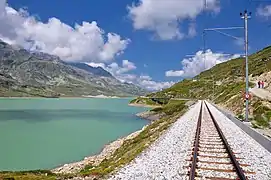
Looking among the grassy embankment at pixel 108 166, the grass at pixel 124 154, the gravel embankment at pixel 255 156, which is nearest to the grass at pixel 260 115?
the gravel embankment at pixel 255 156

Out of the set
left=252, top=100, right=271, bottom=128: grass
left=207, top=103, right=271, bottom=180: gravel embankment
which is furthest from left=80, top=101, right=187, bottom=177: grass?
left=252, top=100, right=271, bottom=128: grass

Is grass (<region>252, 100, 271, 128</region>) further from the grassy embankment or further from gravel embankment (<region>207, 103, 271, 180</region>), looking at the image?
the grassy embankment

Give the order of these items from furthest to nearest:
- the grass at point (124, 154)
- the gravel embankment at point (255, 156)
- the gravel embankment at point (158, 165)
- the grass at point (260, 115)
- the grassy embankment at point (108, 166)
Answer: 1. the grass at point (260, 115)
2. the grass at point (124, 154)
3. the grassy embankment at point (108, 166)
4. the gravel embankment at point (255, 156)
5. the gravel embankment at point (158, 165)

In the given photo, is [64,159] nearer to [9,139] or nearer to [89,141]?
[89,141]

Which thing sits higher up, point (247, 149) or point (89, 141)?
point (247, 149)

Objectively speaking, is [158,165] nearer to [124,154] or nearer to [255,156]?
[255,156]

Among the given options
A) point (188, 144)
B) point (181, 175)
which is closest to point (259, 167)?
point (181, 175)

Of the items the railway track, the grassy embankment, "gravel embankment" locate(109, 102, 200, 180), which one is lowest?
the grassy embankment

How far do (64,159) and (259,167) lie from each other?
30.6 m

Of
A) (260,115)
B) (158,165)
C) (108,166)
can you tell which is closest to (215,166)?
(158,165)

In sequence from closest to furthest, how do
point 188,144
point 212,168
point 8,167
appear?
point 212,168, point 188,144, point 8,167

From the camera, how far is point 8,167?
1410 inches

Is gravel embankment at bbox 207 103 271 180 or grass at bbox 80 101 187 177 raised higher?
gravel embankment at bbox 207 103 271 180

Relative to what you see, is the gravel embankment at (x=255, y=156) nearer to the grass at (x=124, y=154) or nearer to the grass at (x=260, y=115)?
the grass at (x=124, y=154)
